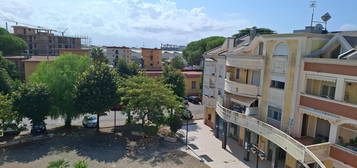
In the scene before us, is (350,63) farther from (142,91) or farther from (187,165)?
(142,91)

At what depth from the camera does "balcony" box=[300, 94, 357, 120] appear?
14.8 meters

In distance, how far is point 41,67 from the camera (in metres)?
29.7

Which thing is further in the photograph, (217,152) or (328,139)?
(217,152)

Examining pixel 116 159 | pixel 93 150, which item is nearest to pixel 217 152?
pixel 116 159

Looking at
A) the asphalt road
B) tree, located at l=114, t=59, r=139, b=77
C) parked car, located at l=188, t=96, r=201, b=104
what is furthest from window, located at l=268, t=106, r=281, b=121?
tree, located at l=114, t=59, r=139, b=77

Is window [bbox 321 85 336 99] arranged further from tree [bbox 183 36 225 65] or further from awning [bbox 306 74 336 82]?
Result: tree [bbox 183 36 225 65]

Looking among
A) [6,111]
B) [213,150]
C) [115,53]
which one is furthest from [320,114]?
[115,53]

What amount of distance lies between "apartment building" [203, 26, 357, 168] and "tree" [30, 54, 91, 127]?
18.0m

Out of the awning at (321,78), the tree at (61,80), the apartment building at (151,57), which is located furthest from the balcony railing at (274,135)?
the apartment building at (151,57)

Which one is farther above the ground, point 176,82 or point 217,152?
point 176,82

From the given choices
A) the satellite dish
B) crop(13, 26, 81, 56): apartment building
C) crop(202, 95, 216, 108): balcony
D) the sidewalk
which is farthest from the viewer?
crop(13, 26, 81, 56): apartment building

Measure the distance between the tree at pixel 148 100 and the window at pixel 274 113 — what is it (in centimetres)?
1067

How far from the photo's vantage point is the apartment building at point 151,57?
8462 cm

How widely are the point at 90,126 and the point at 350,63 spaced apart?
95.1ft
